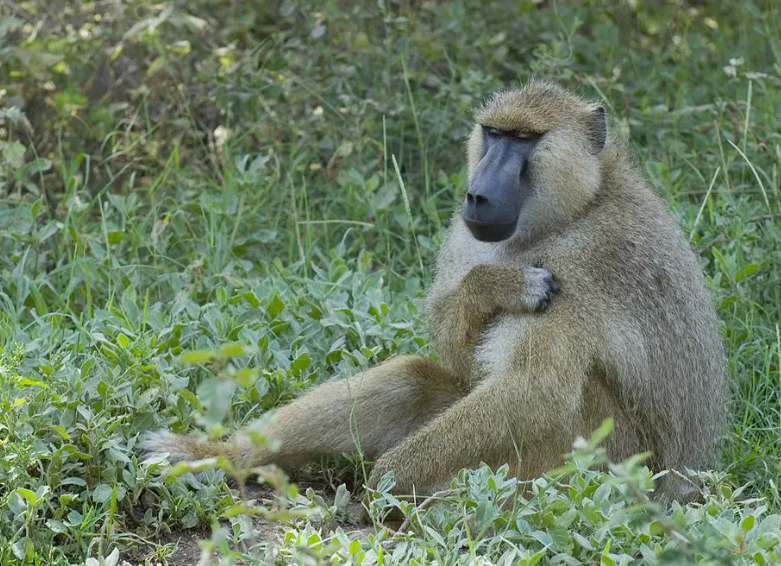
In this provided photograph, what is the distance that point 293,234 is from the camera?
17.9ft

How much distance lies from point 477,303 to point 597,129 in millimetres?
774

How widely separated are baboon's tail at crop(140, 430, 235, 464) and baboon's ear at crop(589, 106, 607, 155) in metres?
1.61

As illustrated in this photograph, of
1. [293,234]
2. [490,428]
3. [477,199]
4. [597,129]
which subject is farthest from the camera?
[293,234]

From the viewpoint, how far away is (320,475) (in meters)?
4.05

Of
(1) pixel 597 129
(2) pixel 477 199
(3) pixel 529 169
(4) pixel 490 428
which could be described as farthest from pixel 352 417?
(1) pixel 597 129

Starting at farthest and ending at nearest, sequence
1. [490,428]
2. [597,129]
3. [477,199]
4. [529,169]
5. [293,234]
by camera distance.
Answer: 1. [293,234]
2. [597,129]
3. [529,169]
4. [477,199]
5. [490,428]

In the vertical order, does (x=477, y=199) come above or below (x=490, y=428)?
above

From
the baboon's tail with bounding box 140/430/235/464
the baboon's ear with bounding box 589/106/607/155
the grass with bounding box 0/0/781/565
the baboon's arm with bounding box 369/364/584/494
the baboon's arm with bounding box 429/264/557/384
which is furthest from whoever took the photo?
the baboon's ear with bounding box 589/106/607/155

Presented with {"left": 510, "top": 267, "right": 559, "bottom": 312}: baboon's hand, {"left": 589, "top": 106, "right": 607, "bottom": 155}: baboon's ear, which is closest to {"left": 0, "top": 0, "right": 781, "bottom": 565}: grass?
{"left": 510, "top": 267, "right": 559, "bottom": 312}: baboon's hand

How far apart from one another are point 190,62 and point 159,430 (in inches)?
126

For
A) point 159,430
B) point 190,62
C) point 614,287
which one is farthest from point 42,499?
point 190,62

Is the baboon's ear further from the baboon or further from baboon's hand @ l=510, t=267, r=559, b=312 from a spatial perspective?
baboon's hand @ l=510, t=267, r=559, b=312

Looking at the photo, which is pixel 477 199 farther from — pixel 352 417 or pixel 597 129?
pixel 352 417

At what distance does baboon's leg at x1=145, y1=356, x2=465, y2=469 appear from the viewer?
3812 millimetres
